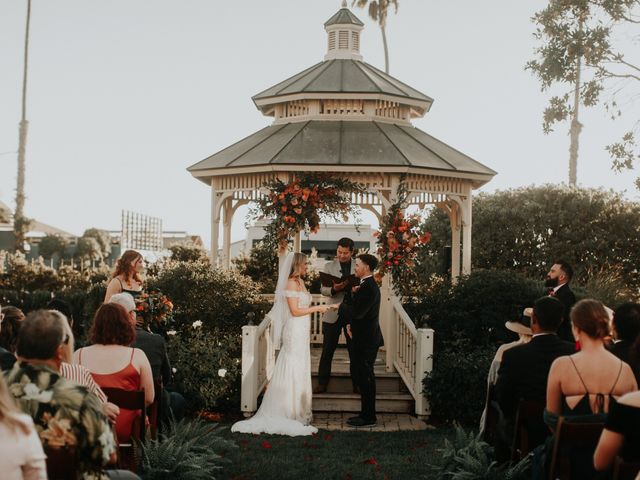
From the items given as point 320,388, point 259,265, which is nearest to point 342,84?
point 259,265

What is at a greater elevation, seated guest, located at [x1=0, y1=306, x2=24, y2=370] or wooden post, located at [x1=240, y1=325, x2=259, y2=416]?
seated guest, located at [x1=0, y1=306, x2=24, y2=370]

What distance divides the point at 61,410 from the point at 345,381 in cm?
903

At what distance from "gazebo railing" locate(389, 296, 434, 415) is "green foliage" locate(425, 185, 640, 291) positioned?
10.2 meters

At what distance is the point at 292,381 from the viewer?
11438mm

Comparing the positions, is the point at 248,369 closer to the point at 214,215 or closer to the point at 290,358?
the point at 290,358

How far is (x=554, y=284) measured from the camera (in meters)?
11.5

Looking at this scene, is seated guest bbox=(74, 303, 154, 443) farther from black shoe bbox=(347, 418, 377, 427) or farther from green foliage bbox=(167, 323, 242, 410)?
black shoe bbox=(347, 418, 377, 427)

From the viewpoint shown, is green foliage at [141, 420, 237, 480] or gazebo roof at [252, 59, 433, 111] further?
gazebo roof at [252, 59, 433, 111]

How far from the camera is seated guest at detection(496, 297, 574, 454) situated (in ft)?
22.1

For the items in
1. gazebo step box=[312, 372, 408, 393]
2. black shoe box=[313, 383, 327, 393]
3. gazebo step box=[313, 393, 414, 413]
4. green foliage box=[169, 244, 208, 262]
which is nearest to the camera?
gazebo step box=[313, 393, 414, 413]

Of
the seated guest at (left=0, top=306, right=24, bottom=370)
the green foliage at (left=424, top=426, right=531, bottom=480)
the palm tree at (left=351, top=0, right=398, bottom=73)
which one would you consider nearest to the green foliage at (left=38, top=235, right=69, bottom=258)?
the palm tree at (left=351, top=0, right=398, bottom=73)

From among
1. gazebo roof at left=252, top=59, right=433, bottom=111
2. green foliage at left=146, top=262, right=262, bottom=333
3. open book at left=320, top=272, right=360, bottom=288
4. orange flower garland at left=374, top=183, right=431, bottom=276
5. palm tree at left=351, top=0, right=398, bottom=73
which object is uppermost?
palm tree at left=351, top=0, right=398, bottom=73

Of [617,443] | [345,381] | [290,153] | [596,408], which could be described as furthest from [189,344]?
[617,443]

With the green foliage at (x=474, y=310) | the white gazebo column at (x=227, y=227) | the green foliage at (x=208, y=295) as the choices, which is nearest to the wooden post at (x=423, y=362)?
the green foliage at (x=474, y=310)
